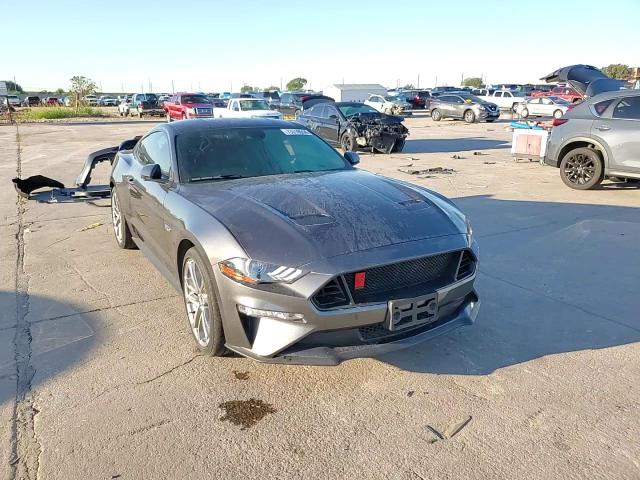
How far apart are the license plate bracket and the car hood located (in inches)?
14.2

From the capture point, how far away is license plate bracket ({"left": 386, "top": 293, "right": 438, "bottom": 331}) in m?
2.83

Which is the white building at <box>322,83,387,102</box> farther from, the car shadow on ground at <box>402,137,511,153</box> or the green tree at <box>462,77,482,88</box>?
the green tree at <box>462,77,482,88</box>

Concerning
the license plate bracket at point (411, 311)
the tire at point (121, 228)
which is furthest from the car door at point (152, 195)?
the license plate bracket at point (411, 311)

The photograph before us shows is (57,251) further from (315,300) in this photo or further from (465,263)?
(465,263)

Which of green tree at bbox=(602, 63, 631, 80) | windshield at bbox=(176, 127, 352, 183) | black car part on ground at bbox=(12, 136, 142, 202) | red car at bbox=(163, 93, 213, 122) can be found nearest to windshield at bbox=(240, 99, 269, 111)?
red car at bbox=(163, 93, 213, 122)

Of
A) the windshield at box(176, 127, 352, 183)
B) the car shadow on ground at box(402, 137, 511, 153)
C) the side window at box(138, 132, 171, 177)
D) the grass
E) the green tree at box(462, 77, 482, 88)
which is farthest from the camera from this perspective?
the green tree at box(462, 77, 482, 88)

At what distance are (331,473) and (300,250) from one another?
3.78ft

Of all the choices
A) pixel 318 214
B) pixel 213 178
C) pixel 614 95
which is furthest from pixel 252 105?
pixel 318 214

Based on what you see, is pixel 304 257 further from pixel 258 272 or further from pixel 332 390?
pixel 332 390

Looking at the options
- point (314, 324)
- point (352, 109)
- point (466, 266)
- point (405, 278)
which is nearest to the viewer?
point (314, 324)

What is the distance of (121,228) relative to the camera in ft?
18.6

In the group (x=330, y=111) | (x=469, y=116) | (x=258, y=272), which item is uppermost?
(x=330, y=111)

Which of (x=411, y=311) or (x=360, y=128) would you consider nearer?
(x=411, y=311)

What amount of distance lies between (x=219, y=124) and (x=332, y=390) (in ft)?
8.83
